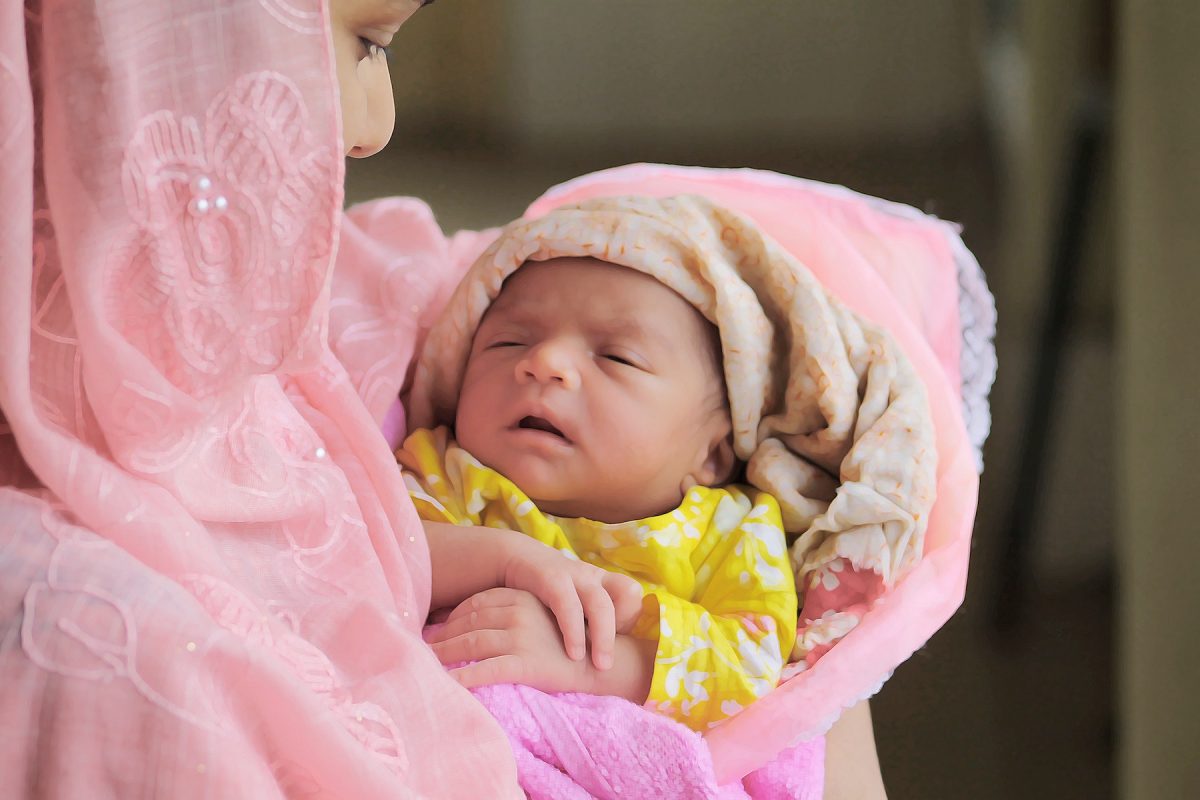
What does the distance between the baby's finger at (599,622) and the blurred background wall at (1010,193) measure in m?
0.42

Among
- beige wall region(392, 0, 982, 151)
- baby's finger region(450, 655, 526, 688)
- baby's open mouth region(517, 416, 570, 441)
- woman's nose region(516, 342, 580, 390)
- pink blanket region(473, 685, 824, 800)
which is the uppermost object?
beige wall region(392, 0, 982, 151)

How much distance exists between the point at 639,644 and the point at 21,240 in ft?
1.65

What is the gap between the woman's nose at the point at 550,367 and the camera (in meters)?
0.95

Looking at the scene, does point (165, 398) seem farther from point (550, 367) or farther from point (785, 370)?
point (785, 370)

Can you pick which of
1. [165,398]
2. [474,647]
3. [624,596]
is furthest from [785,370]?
[165,398]

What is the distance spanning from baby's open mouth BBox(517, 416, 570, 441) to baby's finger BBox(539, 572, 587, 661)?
0.61 ft

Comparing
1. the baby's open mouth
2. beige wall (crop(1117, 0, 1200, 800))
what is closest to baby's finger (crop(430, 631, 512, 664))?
the baby's open mouth

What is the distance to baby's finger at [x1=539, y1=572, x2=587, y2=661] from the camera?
2.66 feet

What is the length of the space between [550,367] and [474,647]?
0.84 feet

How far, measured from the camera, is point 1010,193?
5.95 feet

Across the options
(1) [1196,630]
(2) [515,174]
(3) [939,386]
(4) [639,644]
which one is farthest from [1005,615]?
(2) [515,174]

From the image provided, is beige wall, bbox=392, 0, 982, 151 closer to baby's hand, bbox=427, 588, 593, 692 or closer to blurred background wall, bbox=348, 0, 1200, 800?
blurred background wall, bbox=348, 0, 1200, 800

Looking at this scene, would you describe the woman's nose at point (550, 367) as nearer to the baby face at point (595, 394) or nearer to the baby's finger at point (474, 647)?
the baby face at point (595, 394)

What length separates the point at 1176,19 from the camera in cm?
152
